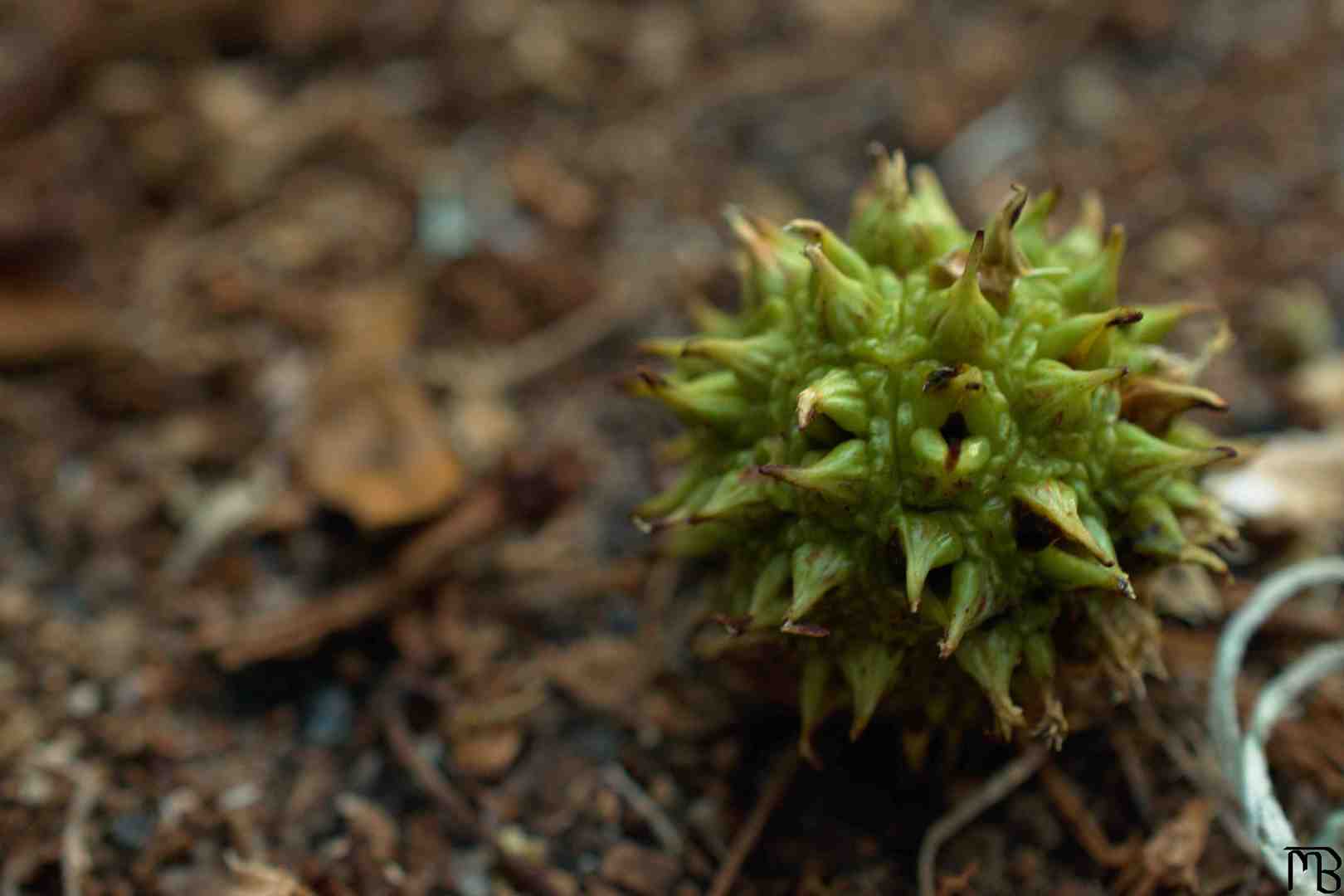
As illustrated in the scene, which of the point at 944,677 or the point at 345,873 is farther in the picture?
the point at 345,873

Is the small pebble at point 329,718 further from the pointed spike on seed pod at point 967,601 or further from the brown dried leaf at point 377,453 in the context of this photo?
the pointed spike on seed pod at point 967,601

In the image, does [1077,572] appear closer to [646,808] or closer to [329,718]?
[646,808]

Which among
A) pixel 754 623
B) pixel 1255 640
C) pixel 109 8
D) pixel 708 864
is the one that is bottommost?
pixel 1255 640

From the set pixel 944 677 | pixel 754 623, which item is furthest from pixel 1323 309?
pixel 754 623

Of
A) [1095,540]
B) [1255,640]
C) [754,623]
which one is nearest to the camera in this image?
[1095,540]

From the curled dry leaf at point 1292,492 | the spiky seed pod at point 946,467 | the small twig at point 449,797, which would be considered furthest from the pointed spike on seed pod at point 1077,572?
the small twig at point 449,797

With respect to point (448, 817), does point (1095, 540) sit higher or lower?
higher

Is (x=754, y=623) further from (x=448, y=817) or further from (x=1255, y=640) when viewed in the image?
(x=1255, y=640)
